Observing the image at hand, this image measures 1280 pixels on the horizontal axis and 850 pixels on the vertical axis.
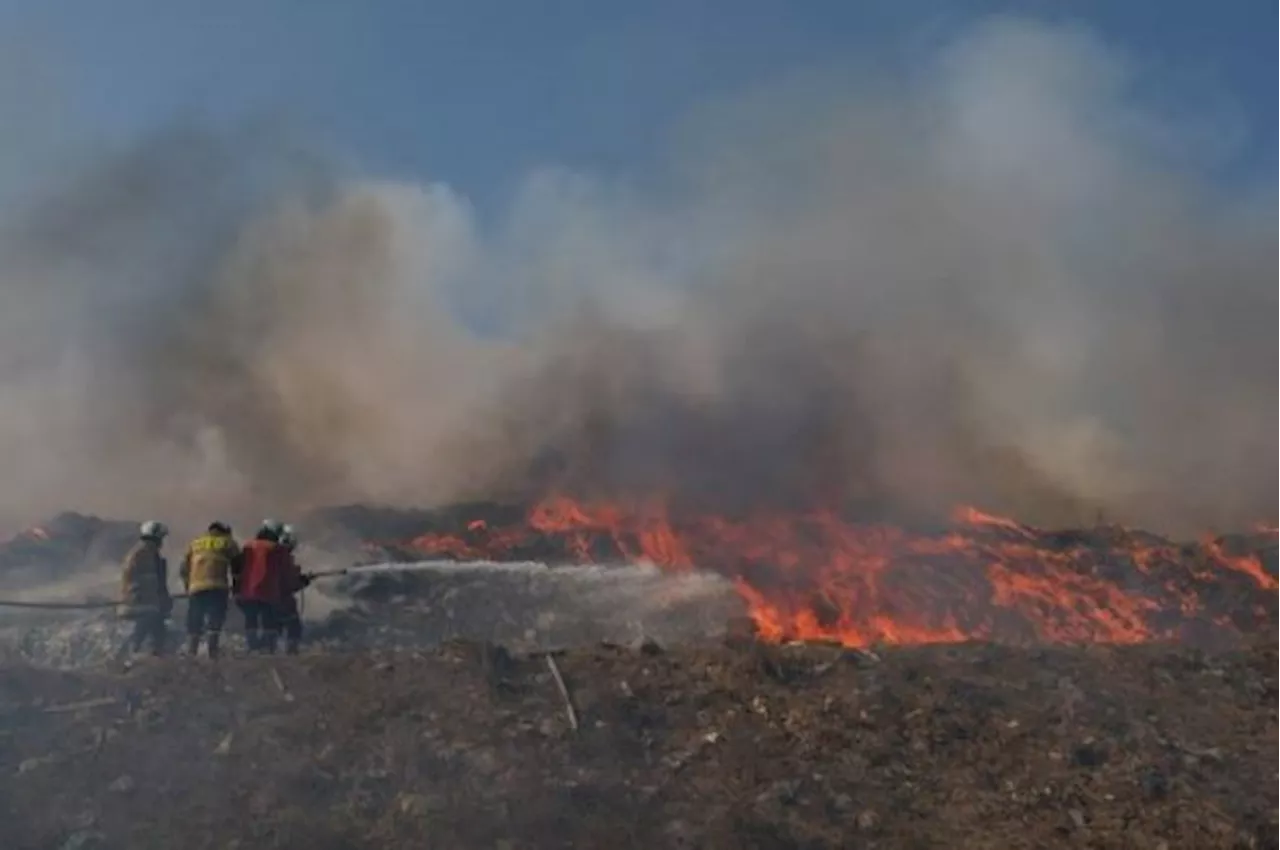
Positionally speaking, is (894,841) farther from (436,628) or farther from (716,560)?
(716,560)

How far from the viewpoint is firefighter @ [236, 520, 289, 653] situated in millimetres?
16516

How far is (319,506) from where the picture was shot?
3653cm

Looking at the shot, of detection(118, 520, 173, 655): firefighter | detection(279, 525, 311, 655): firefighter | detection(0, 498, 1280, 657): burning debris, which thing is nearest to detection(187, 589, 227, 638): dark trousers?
detection(118, 520, 173, 655): firefighter

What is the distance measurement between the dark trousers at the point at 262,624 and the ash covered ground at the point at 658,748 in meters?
2.22

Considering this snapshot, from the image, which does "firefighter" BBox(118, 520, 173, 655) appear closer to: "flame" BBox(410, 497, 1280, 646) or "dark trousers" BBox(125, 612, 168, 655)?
"dark trousers" BBox(125, 612, 168, 655)

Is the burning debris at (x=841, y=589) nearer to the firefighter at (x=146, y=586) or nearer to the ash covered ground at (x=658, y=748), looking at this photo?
the firefighter at (x=146, y=586)

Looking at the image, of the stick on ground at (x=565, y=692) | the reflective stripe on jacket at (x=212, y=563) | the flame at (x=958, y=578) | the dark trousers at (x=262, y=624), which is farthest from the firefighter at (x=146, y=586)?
the flame at (x=958, y=578)

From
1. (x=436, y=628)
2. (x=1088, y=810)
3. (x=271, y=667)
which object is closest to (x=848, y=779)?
(x=1088, y=810)

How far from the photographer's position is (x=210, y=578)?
16516mm

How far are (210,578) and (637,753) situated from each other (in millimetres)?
7004

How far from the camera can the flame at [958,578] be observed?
22.8 metres

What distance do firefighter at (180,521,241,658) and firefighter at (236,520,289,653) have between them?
19 cm

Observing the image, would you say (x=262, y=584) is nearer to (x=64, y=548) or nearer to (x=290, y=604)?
(x=290, y=604)

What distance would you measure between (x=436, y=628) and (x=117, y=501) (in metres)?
19.5
